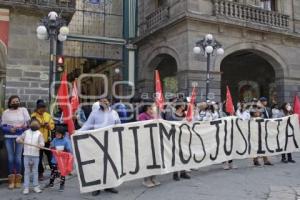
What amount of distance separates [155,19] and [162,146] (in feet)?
41.2

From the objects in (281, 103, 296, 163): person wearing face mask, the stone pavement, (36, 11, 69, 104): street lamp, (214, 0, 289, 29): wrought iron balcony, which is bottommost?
the stone pavement

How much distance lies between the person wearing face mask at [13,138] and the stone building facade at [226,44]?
32.2ft

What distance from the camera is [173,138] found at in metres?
7.89

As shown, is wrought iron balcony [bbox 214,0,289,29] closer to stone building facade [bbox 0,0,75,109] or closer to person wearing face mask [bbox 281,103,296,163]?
stone building facade [bbox 0,0,75,109]

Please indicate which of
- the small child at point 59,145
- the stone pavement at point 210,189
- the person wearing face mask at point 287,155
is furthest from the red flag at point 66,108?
the person wearing face mask at point 287,155

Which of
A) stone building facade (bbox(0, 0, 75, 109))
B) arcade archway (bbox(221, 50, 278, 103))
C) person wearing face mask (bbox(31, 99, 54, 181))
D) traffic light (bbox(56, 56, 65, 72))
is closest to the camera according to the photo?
person wearing face mask (bbox(31, 99, 54, 181))

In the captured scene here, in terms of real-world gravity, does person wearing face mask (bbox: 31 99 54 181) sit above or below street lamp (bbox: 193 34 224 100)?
below

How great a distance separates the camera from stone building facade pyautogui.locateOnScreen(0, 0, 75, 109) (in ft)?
42.9

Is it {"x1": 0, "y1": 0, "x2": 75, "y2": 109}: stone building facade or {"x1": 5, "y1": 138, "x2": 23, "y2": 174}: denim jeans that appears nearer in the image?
{"x1": 5, "y1": 138, "x2": 23, "y2": 174}: denim jeans

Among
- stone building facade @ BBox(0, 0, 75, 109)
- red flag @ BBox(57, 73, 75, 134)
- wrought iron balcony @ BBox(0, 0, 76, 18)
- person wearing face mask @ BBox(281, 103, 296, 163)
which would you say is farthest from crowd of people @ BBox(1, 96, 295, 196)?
wrought iron balcony @ BBox(0, 0, 76, 18)

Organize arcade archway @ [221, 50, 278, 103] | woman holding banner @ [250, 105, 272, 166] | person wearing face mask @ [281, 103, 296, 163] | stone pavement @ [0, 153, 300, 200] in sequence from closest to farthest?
stone pavement @ [0, 153, 300, 200], woman holding banner @ [250, 105, 272, 166], person wearing face mask @ [281, 103, 296, 163], arcade archway @ [221, 50, 278, 103]

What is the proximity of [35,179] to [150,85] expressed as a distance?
13.9 metres

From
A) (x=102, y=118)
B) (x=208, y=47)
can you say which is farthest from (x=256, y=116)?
(x=208, y=47)

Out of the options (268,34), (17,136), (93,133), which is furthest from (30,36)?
(268,34)
